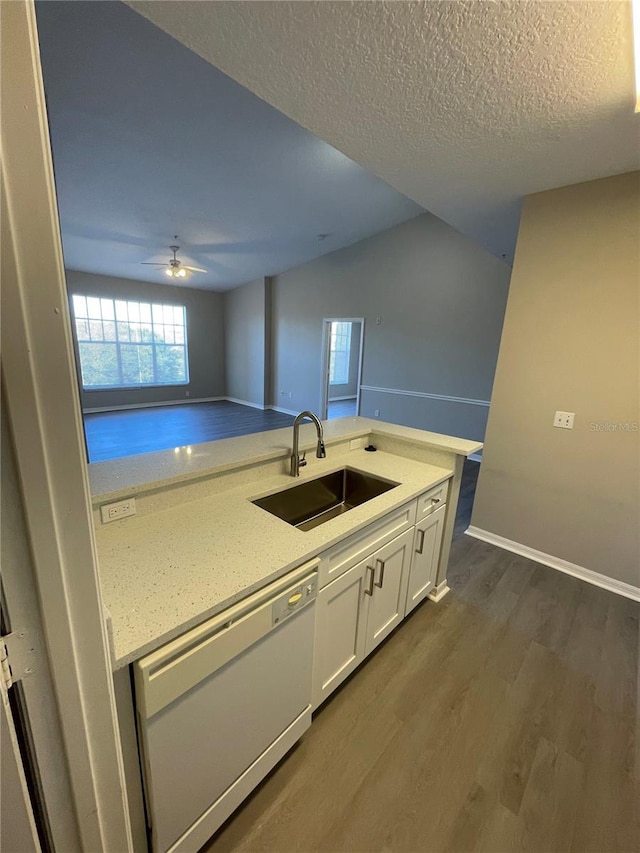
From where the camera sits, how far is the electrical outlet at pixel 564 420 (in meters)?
2.35

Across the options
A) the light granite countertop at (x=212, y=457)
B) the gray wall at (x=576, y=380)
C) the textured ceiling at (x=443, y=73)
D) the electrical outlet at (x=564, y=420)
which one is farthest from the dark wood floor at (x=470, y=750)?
the textured ceiling at (x=443, y=73)

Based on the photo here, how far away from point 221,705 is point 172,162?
4096 millimetres

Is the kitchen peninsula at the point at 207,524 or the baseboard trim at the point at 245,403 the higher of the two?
the kitchen peninsula at the point at 207,524

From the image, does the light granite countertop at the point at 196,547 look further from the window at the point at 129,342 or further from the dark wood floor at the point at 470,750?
the window at the point at 129,342

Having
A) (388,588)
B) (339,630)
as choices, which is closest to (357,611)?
(339,630)

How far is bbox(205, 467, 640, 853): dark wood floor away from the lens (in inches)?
44.4

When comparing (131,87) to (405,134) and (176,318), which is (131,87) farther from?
(176,318)

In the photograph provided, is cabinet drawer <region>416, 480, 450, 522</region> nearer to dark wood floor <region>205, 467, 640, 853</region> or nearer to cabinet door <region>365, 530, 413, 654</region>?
cabinet door <region>365, 530, 413, 654</region>

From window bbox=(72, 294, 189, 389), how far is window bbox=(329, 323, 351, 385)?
4021 mm

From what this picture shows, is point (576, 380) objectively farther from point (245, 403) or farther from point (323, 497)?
point (245, 403)

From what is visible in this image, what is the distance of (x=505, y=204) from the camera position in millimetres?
2521

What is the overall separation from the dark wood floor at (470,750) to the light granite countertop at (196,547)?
2.82 ft

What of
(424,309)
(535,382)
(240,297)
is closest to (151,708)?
(535,382)

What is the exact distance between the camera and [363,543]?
1399 mm
